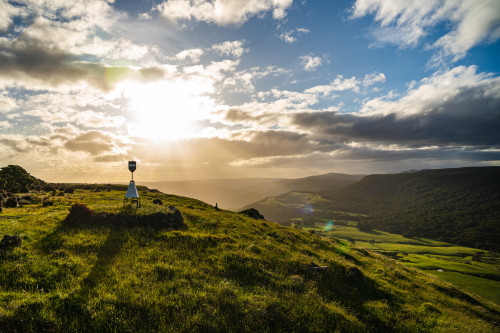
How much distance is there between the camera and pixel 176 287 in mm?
11859

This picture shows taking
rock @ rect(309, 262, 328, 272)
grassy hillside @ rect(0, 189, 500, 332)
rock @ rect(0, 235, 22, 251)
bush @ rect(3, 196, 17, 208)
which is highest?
bush @ rect(3, 196, 17, 208)

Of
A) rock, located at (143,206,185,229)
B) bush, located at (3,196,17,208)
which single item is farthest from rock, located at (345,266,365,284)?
bush, located at (3,196,17,208)

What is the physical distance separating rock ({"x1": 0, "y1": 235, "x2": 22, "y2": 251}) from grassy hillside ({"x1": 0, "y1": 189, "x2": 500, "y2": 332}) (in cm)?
23

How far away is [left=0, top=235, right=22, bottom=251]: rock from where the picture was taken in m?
12.8

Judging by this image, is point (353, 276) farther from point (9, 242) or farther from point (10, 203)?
point (10, 203)

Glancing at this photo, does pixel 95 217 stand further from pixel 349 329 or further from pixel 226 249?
pixel 349 329

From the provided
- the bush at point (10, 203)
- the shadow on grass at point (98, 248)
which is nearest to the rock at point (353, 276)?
the shadow on grass at point (98, 248)

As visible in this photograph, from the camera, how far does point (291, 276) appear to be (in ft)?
51.6

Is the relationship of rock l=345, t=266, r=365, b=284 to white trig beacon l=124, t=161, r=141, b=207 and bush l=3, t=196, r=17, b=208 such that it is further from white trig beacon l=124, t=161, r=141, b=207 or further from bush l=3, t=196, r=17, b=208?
bush l=3, t=196, r=17, b=208

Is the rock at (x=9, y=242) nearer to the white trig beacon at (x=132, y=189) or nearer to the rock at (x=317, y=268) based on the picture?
the white trig beacon at (x=132, y=189)

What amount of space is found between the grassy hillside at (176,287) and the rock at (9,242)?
0.77 ft

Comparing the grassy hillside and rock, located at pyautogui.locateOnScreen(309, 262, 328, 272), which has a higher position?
the grassy hillside

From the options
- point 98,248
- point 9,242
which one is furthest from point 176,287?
point 9,242

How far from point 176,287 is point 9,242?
443 inches
